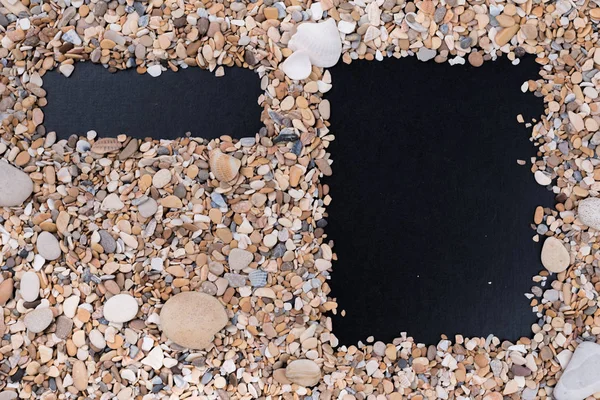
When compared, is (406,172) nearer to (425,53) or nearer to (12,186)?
(425,53)

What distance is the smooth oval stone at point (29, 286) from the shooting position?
41.6 inches

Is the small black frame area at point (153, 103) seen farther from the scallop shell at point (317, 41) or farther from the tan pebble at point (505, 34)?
the tan pebble at point (505, 34)

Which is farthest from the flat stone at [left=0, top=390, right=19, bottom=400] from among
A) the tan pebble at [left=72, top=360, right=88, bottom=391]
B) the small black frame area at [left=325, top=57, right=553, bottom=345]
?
the small black frame area at [left=325, top=57, right=553, bottom=345]

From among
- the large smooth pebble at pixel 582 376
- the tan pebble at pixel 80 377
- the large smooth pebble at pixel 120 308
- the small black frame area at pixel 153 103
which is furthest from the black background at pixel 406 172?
the tan pebble at pixel 80 377

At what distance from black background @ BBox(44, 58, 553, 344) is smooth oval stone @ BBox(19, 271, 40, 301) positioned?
0.30 meters

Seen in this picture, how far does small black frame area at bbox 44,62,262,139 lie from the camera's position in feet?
3.59

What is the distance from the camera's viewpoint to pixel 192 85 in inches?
43.3

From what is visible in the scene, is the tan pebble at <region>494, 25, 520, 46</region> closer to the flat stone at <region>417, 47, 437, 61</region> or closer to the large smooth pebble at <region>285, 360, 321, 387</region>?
the flat stone at <region>417, 47, 437, 61</region>

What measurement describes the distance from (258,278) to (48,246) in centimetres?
42

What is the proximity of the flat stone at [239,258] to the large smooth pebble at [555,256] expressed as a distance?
2.01 ft

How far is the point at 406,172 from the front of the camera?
43.9 inches

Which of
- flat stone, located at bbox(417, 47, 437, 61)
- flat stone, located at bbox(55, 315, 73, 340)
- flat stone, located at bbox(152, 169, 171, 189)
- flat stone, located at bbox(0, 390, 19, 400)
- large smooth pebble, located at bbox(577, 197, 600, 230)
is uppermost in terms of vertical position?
flat stone, located at bbox(417, 47, 437, 61)

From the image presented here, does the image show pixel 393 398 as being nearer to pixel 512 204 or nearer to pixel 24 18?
pixel 512 204

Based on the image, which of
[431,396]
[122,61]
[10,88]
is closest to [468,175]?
[431,396]
